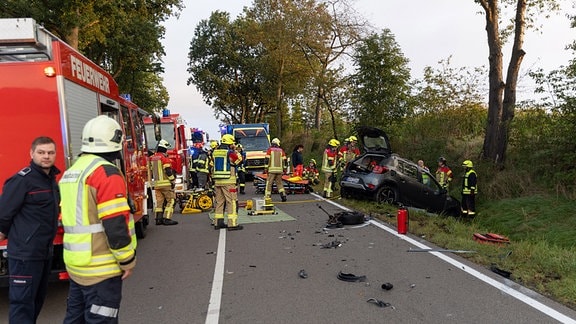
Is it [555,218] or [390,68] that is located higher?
[390,68]

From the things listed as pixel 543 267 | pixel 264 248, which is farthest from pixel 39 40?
pixel 543 267

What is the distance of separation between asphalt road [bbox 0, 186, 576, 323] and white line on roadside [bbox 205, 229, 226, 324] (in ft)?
0.04

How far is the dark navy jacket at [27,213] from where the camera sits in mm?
3594

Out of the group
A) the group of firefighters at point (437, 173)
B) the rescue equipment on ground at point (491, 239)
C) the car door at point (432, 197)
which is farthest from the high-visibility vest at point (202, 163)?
the rescue equipment on ground at point (491, 239)

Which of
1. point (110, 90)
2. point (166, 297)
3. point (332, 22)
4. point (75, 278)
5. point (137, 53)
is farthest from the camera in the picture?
point (137, 53)

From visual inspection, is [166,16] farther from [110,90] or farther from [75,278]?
[75,278]

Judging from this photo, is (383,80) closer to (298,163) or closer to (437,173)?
(298,163)

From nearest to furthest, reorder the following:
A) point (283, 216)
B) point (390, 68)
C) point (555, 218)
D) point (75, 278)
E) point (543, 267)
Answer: point (75, 278) < point (543, 267) < point (555, 218) < point (283, 216) < point (390, 68)

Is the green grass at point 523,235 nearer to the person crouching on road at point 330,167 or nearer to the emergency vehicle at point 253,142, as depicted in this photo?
the person crouching on road at point 330,167

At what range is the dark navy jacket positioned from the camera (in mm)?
3594

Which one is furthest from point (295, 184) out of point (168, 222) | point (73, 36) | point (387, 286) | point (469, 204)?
point (73, 36)

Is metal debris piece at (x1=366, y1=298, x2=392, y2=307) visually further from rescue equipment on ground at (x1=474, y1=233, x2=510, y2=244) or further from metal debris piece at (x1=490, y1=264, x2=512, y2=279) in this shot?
rescue equipment on ground at (x1=474, y1=233, x2=510, y2=244)

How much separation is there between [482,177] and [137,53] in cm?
2191

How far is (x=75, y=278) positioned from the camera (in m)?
3.01
